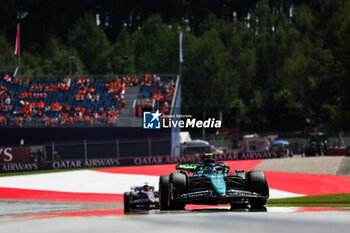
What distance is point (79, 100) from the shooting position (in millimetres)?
54969

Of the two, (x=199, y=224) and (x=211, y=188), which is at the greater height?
(x=199, y=224)

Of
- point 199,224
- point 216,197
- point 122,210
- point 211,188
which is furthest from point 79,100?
point 199,224

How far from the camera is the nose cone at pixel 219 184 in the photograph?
1395cm

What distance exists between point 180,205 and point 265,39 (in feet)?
257

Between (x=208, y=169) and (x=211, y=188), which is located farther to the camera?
(x=208, y=169)

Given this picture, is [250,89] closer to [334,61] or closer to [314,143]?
[334,61]

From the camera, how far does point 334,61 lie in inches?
3282

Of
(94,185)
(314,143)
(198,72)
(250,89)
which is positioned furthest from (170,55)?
(94,185)

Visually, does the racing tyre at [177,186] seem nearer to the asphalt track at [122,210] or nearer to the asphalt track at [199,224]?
the asphalt track at [122,210]

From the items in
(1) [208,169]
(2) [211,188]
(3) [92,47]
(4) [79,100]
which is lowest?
(2) [211,188]

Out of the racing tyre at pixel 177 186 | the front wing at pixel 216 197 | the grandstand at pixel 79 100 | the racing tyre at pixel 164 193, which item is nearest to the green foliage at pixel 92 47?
the grandstand at pixel 79 100

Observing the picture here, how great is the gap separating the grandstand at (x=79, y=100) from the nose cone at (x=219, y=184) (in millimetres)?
36008

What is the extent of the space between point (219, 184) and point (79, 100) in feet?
138

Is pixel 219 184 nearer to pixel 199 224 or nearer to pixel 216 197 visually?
pixel 216 197
